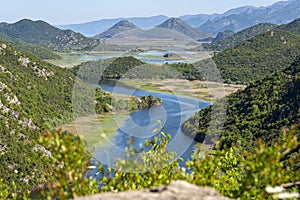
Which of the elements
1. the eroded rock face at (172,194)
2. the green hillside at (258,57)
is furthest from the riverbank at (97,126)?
the green hillside at (258,57)

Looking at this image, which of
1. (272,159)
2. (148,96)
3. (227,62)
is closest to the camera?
(272,159)

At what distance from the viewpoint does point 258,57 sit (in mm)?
122375

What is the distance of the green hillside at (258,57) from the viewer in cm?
11357

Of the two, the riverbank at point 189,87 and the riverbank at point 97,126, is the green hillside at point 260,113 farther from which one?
the riverbank at point 189,87

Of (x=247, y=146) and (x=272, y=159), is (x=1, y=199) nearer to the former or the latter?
(x=272, y=159)

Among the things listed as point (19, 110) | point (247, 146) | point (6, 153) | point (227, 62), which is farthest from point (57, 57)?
point (247, 146)

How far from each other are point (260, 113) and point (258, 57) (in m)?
72.1

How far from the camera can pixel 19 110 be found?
63438mm

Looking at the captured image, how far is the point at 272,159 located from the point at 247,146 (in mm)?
40457

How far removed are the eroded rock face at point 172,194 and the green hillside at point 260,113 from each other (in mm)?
40338

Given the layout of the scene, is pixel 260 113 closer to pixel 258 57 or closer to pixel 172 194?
pixel 172 194

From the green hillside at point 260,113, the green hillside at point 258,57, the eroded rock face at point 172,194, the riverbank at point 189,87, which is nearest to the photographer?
the eroded rock face at point 172,194

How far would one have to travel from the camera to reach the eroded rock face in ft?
16.7

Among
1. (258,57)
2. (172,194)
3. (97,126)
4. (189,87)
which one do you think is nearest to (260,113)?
(97,126)
